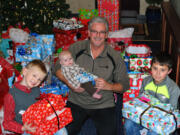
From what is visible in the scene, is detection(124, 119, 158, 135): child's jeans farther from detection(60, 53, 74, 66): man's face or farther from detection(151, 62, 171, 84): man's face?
detection(60, 53, 74, 66): man's face

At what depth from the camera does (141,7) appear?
8312mm

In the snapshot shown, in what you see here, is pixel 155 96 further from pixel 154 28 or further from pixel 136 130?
pixel 154 28

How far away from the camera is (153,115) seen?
2.45m

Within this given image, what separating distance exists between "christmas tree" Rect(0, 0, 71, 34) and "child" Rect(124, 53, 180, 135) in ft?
10.4

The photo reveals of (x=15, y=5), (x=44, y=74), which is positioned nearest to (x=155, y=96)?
(x=44, y=74)

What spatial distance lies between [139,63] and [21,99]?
2.08 metres

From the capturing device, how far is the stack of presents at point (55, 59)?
7.88ft

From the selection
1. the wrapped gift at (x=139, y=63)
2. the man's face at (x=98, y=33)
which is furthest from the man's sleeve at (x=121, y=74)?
the wrapped gift at (x=139, y=63)

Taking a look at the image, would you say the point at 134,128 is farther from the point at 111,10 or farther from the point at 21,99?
the point at 111,10

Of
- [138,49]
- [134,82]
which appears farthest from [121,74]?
[138,49]

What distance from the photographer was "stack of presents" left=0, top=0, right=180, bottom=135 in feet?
7.88

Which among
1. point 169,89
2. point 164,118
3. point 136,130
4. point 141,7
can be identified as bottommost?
Answer: point 136,130

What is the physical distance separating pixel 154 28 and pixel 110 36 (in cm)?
283

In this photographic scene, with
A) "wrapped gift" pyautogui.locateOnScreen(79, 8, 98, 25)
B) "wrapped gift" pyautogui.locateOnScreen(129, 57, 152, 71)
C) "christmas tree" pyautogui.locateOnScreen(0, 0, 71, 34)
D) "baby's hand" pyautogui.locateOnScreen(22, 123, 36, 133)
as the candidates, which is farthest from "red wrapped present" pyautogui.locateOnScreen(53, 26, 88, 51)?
"baby's hand" pyautogui.locateOnScreen(22, 123, 36, 133)
